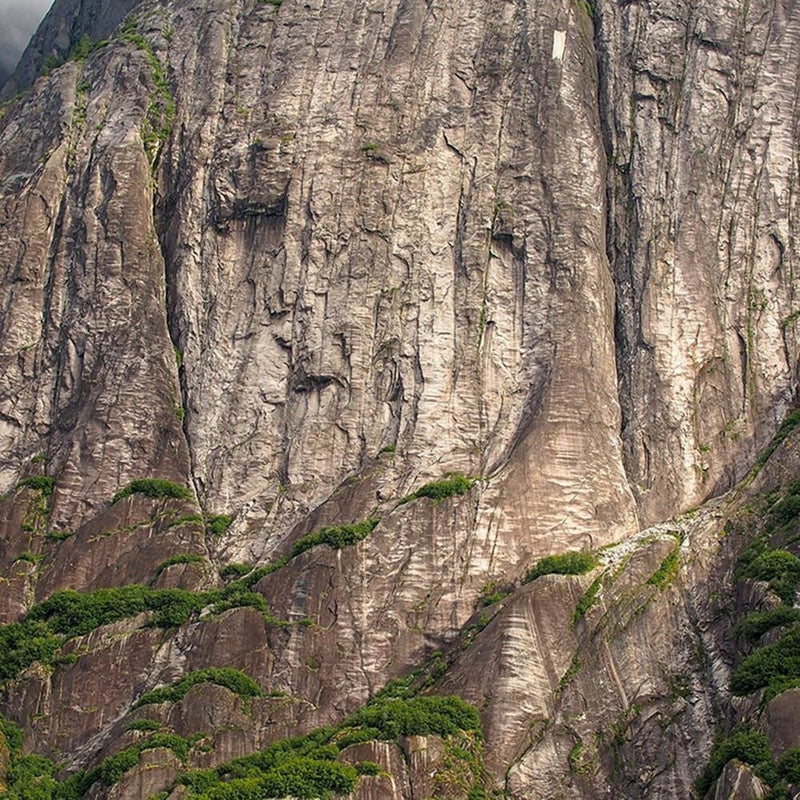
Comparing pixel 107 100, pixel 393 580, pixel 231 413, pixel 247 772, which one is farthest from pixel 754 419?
pixel 107 100

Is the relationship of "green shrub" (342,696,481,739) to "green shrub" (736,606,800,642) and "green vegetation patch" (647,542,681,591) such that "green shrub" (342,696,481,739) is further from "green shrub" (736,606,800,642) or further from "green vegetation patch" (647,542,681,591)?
"green shrub" (736,606,800,642)

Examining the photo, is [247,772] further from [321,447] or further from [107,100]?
[107,100]

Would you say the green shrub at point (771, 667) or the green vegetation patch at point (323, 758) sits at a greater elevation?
the green shrub at point (771, 667)

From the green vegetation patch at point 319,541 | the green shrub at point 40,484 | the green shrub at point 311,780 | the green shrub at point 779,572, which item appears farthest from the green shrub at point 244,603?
the green shrub at point 779,572

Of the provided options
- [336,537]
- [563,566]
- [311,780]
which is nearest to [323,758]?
[311,780]

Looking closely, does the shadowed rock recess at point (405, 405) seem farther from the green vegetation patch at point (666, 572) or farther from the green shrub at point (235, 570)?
the green shrub at point (235, 570)

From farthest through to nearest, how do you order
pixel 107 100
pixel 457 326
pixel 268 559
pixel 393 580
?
1. pixel 107 100
2. pixel 457 326
3. pixel 268 559
4. pixel 393 580
